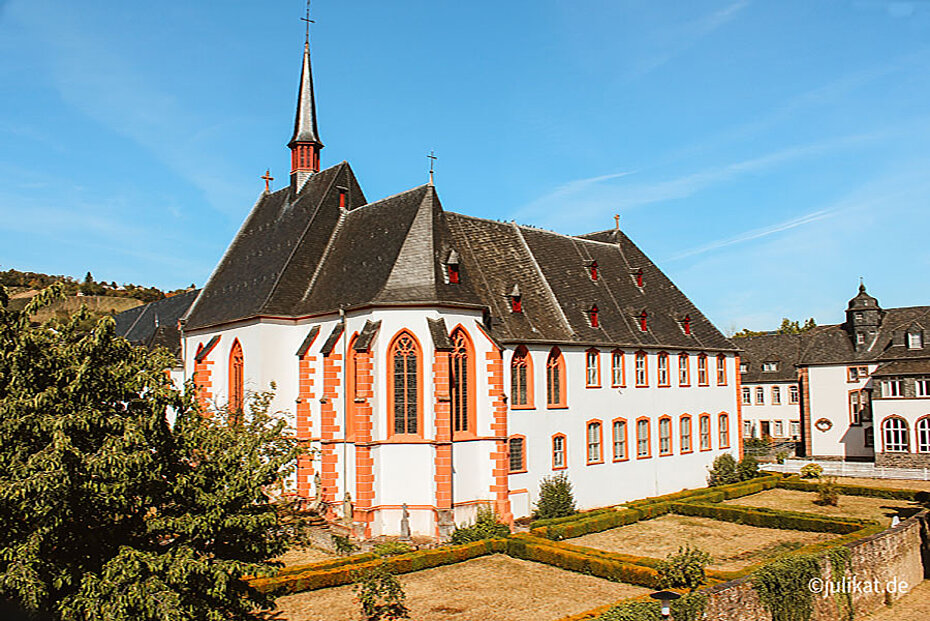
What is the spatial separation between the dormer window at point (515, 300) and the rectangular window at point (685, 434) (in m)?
12.4

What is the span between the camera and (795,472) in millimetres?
44500

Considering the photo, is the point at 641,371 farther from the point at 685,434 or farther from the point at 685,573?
the point at 685,573

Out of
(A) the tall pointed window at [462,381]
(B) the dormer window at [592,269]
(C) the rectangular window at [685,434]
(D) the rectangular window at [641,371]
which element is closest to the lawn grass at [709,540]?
(A) the tall pointed window at [462,381]

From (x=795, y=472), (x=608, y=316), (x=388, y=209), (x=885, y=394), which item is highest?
(x=388, y=209)

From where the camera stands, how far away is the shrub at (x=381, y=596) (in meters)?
16.5

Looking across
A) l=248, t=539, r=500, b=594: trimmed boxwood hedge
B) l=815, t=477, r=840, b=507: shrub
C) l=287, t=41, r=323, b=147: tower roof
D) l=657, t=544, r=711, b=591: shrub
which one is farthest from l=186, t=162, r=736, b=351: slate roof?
l=657, t=544, r=711, b=591: shrub

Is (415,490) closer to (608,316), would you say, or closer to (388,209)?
(388,209)

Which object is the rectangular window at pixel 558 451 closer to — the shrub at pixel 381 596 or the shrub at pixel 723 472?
the shrub at pixel 723 472

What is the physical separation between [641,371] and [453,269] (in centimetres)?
1304

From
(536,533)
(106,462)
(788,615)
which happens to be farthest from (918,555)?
(106,462)

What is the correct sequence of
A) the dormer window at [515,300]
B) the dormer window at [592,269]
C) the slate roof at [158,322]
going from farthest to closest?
1. the slate roof at [158,322]
2. the dormer window at [592,269]
3. the dormer window at [515,300]

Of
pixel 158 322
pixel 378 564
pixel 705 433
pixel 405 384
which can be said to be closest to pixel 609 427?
pixel 705 433

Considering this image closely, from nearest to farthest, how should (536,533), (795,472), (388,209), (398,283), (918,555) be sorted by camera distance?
1. (918,555)
2. (536,533)
3. (398,283)
4. (388,209)
5. (795,472)

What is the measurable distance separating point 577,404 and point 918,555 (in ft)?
45.0
